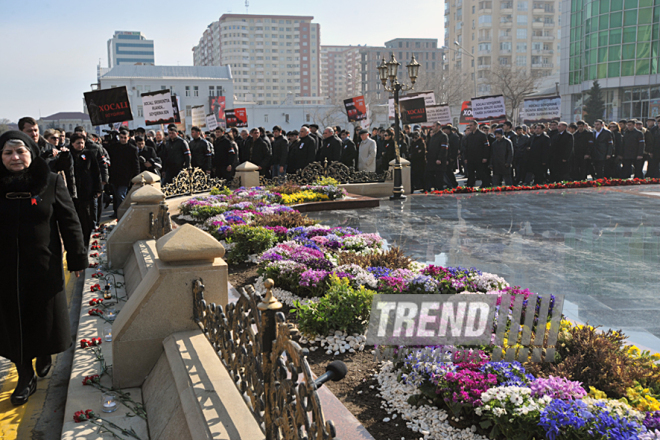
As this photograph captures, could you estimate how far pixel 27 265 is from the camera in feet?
14.2

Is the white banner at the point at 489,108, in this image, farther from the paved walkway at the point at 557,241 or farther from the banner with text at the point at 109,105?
the banner with text at the point at 109,105

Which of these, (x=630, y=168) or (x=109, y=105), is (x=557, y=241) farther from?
(x=630, y=168)

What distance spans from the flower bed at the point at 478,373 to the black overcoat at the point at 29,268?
2.06 metres

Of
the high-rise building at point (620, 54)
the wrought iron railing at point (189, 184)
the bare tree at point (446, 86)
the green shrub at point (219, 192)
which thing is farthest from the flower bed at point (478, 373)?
the bare tree at point (446, 86)

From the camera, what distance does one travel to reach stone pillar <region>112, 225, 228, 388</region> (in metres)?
4.37

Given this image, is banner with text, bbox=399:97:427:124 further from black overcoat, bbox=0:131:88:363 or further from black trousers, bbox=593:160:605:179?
black overcoat, bbox=0:131:88:363

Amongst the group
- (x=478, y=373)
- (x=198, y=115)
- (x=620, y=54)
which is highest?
(x=620, y=54)

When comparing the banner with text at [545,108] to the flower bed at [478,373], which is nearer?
the flower bed at [478,373]

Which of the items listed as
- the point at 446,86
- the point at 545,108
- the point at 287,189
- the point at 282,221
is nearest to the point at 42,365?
the point at 282,221


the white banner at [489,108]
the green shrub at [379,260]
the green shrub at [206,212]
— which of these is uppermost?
the white banner at [489,108]

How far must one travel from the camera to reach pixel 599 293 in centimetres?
625

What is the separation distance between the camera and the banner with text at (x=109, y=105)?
45.8ft

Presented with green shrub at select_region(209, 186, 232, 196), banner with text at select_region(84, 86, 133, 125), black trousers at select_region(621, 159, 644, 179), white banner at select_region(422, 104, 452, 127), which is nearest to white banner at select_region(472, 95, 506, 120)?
white banner at select_region(422, 104, 452, 127)

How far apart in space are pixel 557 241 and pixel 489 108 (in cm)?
1327
